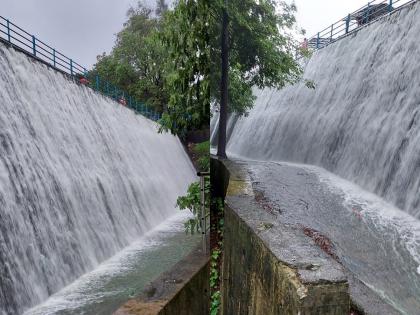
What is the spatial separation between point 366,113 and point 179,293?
7.33 feet

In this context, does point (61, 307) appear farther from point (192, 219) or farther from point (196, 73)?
point (196, 73)

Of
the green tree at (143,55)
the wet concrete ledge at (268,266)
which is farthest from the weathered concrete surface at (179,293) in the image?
the green tree at (143,55)

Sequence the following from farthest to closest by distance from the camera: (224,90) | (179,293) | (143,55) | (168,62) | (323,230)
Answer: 1. (143,55)
2. (168,62)
3. (179,293)
4. (224,90)
5. (323,230)

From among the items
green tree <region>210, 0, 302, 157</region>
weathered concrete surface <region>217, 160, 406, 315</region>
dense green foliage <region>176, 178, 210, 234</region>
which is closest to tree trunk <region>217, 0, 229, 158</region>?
green tree <region>210, 0, 302, 157</region>

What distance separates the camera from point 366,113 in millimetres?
1371

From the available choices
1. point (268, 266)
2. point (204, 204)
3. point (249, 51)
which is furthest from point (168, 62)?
point (268, 266)

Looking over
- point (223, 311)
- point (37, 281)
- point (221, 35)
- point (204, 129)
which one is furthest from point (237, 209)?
point (37, 281)

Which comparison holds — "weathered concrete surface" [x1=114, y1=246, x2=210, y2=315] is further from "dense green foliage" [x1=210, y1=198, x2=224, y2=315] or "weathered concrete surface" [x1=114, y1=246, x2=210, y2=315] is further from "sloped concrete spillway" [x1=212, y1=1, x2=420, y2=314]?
"sloped concrete spillway" [x1=212, y1=1, x2=420, y2=314]

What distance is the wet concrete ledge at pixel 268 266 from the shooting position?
4.20ft

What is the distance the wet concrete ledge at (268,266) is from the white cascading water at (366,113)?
0.93 feet

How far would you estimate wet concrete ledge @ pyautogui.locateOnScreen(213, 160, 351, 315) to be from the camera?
1281 millimetres

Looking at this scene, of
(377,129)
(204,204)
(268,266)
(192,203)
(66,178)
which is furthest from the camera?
(66,178)

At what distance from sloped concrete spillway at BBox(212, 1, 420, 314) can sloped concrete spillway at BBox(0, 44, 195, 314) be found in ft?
6.99

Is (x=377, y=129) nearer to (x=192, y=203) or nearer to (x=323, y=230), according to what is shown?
(x=323, y=230)
